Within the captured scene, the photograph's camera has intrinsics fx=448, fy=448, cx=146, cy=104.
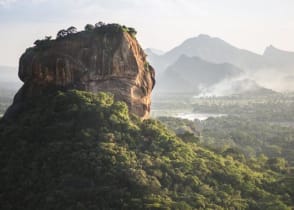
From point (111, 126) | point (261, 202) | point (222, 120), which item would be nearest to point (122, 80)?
point (111, 126)

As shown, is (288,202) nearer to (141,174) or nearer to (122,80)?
(141,174)

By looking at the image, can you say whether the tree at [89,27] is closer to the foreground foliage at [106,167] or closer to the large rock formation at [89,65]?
the large rock formation at [89,65]

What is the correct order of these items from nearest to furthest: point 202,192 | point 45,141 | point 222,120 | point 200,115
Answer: point 202,192
point 45,141
point 222,120
point 200,115

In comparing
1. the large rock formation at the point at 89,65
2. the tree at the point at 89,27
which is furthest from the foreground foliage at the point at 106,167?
the tree at the point at 89,27

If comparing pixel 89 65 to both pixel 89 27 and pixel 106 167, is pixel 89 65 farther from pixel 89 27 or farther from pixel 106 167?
pixel 106 167

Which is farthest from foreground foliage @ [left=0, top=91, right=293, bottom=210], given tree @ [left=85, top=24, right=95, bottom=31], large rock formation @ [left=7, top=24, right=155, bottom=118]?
tree @ [left=85, top=24, right=95, bottom=31]

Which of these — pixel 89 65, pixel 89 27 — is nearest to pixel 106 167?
pixel 89 65

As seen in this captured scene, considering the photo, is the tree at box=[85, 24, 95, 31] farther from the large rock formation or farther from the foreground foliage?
the foreground foliage
